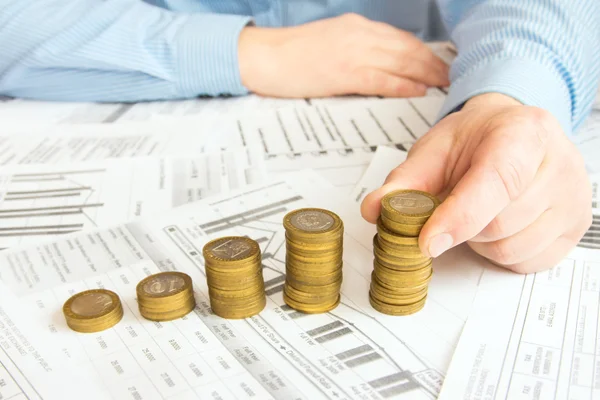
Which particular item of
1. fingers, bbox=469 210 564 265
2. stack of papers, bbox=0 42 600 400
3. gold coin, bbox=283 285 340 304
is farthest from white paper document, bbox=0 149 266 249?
fingers, bbox=469 210 564 265

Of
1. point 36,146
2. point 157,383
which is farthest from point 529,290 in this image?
point 36,146

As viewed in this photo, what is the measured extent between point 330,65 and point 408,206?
2.12 ft

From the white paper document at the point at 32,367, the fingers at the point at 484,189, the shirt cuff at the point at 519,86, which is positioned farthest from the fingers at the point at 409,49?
the white paper document at the point at 32,367

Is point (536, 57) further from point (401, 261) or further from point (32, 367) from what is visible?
point (32, 367)

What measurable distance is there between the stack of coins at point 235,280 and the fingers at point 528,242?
25 centimetres

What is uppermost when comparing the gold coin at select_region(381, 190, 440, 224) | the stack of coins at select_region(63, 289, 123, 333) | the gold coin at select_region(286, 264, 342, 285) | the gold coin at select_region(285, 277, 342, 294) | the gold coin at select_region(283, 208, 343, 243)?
the gold coin at select_region(381, 190, 440, 224)

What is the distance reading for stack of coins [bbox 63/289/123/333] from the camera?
592mm

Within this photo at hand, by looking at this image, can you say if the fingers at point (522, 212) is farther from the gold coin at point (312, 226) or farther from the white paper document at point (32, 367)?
the white paper document at point (32, 367)

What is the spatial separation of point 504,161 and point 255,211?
1.12 feet

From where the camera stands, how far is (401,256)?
60 cm

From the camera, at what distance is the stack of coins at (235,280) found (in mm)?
604

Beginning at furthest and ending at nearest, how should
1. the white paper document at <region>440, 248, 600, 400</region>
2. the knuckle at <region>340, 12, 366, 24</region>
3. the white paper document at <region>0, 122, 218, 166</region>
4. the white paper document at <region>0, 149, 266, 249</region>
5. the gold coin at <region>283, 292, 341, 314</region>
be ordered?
the knuckle at <region>340, 12, 366, 24</region> < the white paper document at <region>0, 122, 218, 166</region> < the white paper document at <region>0, 149, 266, 249</region> < the gold coin at <region>283, 292, 341, 314</region> < the white paper document at <region>440, 248, 600, 400</region>

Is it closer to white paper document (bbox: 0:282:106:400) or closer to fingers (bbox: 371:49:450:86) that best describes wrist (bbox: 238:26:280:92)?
fingers (bbox: 371:49:450:86)

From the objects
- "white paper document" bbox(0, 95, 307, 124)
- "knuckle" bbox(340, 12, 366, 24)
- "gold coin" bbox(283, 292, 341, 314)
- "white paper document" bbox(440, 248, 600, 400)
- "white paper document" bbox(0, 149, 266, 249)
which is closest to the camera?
"white paper document" bbox(440, 248, 600, 400)
